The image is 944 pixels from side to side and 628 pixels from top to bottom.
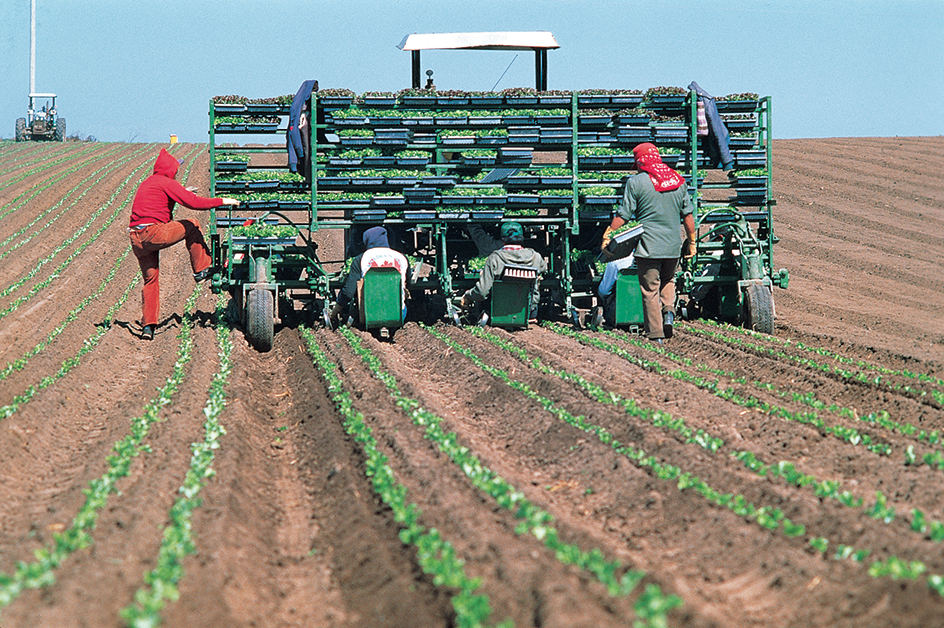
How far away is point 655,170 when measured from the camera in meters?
10.9

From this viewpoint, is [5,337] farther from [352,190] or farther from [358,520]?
[358,520]

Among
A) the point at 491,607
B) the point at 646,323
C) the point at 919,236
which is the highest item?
the point at 919,236

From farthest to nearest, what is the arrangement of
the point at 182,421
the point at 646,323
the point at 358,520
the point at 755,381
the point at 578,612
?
1. the point at 646,323
2. the point at 755,381
3. the point at 182,421
4. the point at 358,520
5. the point at 578,612

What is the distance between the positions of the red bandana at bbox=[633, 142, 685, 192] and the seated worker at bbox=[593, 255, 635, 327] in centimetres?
125

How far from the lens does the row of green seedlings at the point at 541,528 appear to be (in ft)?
11.8

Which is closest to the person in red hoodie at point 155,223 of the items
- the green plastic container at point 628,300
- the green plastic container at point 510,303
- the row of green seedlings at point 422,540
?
the green plastic container at point 510,303

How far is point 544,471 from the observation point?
620 centimetres

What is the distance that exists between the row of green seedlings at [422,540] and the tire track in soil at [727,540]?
0.72 m

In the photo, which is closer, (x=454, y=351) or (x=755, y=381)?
(x=755, y=381)

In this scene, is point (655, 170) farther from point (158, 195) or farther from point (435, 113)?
point (158, 195)

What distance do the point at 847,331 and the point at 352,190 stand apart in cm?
651

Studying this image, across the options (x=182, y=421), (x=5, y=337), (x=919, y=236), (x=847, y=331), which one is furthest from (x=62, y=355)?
(x=919, y=236)

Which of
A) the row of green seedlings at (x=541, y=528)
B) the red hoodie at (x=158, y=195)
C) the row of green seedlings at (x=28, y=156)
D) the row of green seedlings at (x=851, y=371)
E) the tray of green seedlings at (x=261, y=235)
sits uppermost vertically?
the row of green seedlings at (x=28, y=156)

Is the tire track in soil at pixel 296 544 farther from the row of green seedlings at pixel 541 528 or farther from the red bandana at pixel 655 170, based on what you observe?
the red bandana at pixel 655 170
